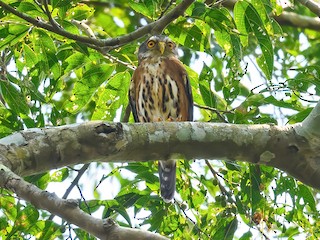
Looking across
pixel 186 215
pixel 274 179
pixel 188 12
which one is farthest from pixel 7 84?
pixel 274 179

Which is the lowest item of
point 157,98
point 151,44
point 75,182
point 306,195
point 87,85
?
point 306,195

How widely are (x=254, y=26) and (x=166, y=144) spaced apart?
3.81ft

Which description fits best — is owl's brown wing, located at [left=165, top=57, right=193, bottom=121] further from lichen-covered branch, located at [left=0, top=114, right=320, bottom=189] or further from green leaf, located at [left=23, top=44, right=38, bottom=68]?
lichen-covered branch, located at [left=0, top=114, right=320, bottom=189]

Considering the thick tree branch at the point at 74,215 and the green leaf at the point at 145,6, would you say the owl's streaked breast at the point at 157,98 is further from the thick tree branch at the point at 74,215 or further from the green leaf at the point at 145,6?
the thick tree branch at the point at 74,215

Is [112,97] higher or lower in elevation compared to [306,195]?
higher

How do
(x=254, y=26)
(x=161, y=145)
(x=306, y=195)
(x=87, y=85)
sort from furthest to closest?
(x=87, y=85) → (x=306, y=195) → (x=254, y=26) → (x=161, y=145)

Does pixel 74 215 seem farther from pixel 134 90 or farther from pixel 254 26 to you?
pixel 134 90

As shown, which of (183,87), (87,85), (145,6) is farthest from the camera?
(183,87)

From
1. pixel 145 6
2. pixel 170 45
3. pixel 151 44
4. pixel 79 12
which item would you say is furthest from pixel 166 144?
pixel 170 45

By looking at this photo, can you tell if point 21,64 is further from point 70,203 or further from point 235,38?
point 70,203

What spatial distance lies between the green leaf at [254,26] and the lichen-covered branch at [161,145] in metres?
0.73

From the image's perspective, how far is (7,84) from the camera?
4.27 m

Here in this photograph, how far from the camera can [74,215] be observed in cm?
260

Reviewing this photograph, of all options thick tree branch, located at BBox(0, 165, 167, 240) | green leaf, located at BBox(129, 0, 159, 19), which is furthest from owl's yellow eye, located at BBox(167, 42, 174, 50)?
thick tree branch, located at BBox(0, 165, 167, 240)
